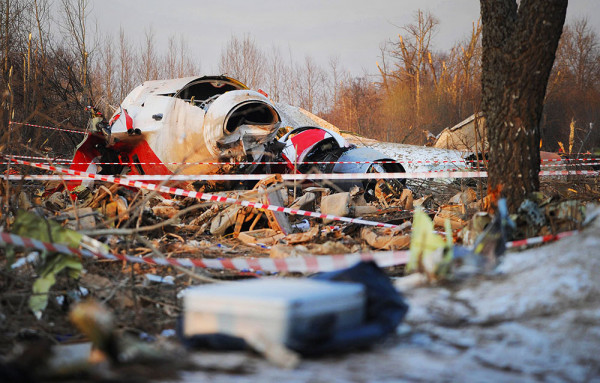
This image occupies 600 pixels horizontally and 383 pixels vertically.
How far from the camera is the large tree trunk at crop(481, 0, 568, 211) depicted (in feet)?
12.8

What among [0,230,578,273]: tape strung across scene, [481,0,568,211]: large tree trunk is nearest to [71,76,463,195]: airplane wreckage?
[481,0,568,211]: large tree trunk

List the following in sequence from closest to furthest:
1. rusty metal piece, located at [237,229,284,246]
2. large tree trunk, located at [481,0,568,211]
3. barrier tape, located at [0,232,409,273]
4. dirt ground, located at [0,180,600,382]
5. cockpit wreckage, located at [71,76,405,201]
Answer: dirt ground, located at [0,180,600,382], barrier tape, located at [0,232,409,273], large tree trunk, located at [481,0,568,211], rusty metal piece, located at [237,229,284,246], cockpit wreckage, located at [71,76,405,201]

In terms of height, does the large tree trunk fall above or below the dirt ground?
above

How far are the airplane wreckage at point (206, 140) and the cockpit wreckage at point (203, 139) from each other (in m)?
0.02

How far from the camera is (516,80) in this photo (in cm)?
397

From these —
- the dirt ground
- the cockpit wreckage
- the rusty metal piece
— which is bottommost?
the rusty metal piece

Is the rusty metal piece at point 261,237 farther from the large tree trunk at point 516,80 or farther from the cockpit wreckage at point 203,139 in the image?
the large tree trunk at point 516,80

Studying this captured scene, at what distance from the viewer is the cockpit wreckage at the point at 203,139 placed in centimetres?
824

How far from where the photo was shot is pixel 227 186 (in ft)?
28.0

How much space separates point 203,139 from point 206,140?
0.46 feet

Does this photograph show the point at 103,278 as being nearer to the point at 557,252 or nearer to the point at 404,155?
the point at 557,252

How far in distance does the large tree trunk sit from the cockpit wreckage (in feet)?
13.8

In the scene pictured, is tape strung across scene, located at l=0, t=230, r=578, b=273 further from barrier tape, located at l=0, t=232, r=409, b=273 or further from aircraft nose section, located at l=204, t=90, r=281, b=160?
aircraft nose section, located at l=204, t=90, r=281, b=160

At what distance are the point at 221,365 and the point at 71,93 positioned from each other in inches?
642
